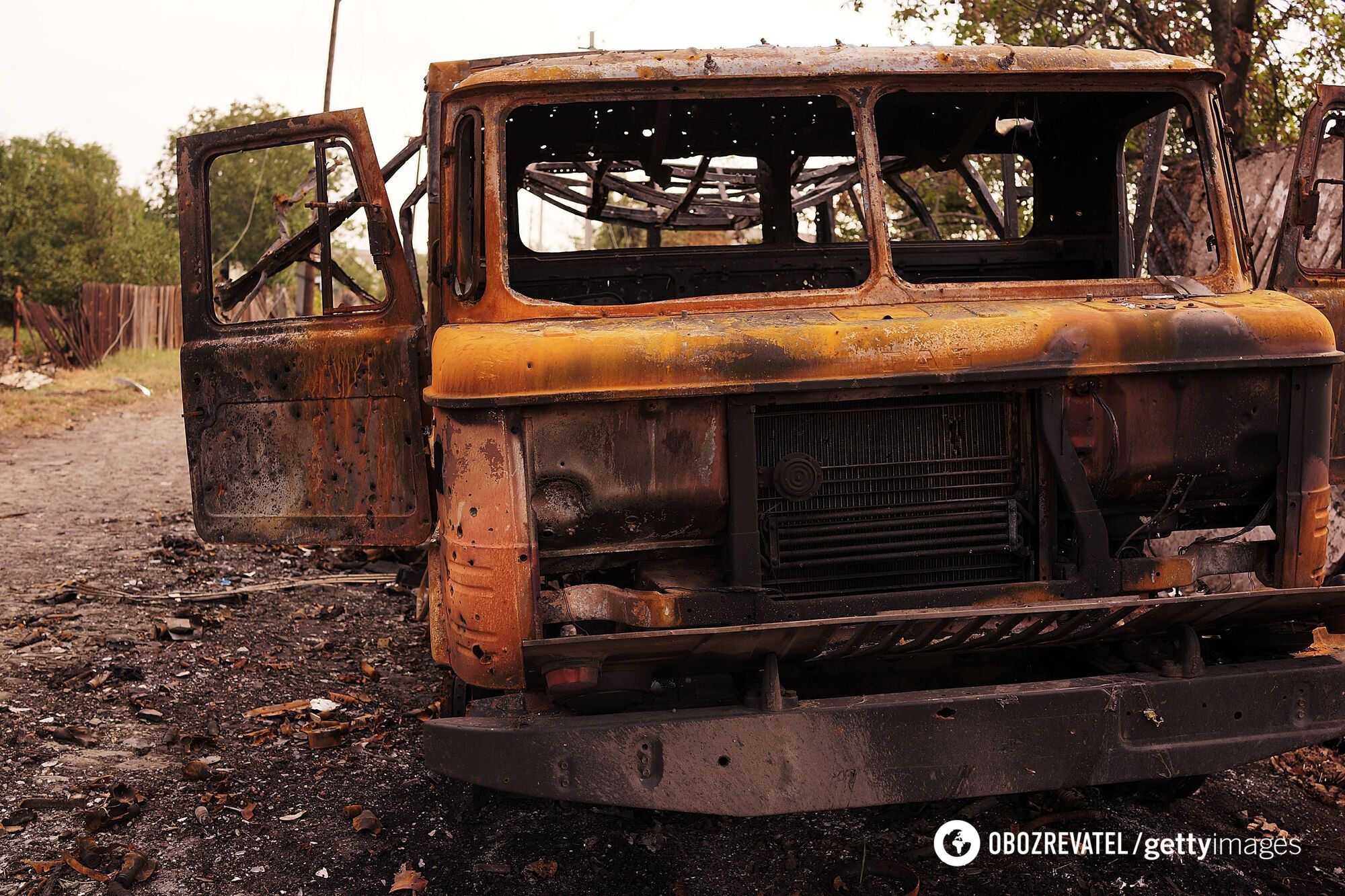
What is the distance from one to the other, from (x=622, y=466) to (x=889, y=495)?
860 mm

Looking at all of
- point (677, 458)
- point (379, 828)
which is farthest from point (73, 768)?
point (677, 458)

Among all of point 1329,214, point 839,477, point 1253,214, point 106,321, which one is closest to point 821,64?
point 839,477

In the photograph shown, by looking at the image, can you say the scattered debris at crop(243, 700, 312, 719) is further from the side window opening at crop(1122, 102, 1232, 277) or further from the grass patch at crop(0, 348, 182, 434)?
the grass patch at crop(0, 348, 182, 434)

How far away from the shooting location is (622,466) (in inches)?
126

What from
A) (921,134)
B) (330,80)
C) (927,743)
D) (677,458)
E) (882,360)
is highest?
(330,80)

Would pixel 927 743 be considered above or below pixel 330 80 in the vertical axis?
below

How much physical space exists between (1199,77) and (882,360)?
5.45 feet

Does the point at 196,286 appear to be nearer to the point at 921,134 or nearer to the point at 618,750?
the point at 618,750

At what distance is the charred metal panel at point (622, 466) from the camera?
3.15m

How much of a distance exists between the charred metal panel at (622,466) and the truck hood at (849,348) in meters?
0.09

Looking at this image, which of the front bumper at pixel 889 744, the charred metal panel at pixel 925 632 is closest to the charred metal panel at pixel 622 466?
the charred metal panel at pixel 925 632

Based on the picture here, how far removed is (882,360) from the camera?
10.5 feet

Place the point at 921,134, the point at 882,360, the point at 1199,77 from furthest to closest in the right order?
the point at 921,134, the point at 1199,77, the point at 882,360

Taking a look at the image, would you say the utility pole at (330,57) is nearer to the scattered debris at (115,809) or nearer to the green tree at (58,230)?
the green tree at (58,230)
